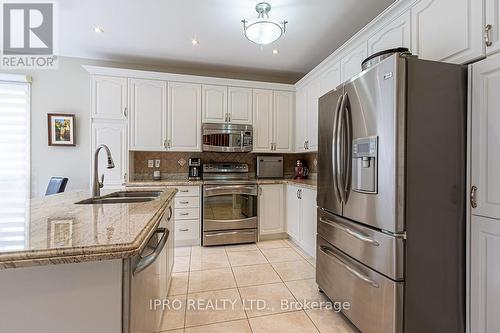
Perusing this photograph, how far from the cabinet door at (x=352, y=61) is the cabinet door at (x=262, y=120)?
1370 millimetres

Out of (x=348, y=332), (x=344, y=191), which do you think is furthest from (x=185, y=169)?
(x=348, y=332)

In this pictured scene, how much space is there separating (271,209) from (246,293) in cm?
153

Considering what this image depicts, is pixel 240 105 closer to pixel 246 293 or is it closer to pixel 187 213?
pixel 187 213

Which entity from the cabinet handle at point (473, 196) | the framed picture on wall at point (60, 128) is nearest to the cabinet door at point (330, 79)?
the cabinet handle at point (473, 196)

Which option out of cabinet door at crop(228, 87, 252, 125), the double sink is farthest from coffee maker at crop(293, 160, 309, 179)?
the double sink

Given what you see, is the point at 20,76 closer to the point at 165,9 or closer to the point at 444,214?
the point at 165,9

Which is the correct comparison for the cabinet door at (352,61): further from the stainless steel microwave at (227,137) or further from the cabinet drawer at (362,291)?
the cabinet drawer at (362,291)

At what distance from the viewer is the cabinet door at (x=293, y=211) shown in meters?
3.26

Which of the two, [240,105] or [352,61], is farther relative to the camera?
[240,105]

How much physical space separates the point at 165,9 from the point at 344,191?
2404 millimetres

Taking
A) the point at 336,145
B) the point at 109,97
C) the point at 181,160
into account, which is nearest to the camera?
the point at 336,145

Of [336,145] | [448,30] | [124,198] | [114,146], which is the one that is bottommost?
[124,198]

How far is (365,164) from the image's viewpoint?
150 cm

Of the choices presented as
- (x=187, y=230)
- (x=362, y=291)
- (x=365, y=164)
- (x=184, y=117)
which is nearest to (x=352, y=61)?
(x=365, y=164)
